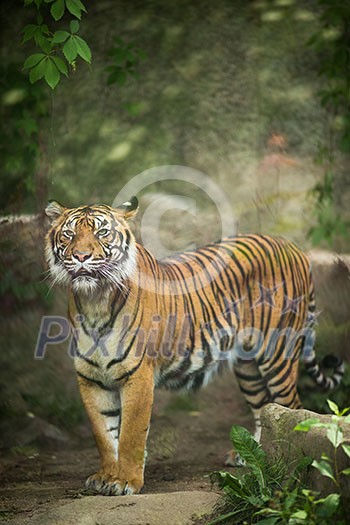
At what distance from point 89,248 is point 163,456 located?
6.67 ft

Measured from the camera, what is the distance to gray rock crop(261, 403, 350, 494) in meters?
4.00

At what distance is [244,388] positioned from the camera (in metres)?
6.29

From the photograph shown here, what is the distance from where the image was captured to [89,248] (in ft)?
17.2

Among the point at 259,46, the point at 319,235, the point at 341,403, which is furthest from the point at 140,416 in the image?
the point at 259,46

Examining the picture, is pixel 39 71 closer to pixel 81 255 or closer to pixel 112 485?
pixel 81 255

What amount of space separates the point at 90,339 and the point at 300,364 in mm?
2275

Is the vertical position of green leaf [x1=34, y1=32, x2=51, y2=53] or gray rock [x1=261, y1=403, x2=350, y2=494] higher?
green leaf [x1=34, y1=32, x2=51, y2=53]

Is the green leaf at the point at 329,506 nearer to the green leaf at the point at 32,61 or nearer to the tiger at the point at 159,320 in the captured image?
the tiger at the point at 159,320

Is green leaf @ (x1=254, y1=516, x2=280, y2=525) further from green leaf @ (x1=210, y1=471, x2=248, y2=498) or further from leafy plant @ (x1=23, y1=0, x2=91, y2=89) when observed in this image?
leafy plant @ (x1=23, y1=0, x2=91, y2=89)

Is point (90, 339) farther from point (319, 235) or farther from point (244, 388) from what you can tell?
point (319, 235)

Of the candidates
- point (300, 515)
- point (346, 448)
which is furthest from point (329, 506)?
point (346, 448)

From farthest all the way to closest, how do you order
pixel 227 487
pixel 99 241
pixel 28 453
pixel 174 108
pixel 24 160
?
pixel 174 108
pixel 24 160
pixel 28 453
pixel 99 241
pixel 227 487

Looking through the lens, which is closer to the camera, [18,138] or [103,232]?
[103,232]

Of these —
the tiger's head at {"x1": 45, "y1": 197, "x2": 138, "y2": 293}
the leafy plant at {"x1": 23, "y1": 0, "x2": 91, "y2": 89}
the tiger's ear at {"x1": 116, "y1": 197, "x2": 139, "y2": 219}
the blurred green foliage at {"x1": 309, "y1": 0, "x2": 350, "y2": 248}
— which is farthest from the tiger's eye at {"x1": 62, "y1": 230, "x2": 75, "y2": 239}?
the blurred green foliage at {"x1": 309, "y1": 0, "x2": 350, "y2": 248}
